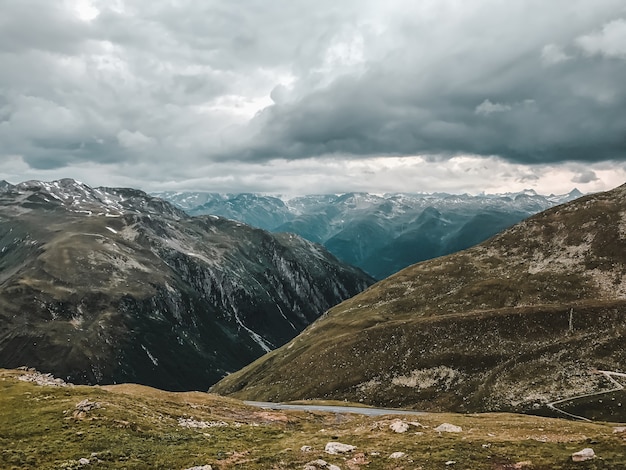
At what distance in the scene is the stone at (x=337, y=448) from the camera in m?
37.1

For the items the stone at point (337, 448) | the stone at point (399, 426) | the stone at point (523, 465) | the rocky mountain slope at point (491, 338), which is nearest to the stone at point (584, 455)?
the stone at point (523, 465)

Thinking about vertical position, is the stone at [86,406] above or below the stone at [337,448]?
above

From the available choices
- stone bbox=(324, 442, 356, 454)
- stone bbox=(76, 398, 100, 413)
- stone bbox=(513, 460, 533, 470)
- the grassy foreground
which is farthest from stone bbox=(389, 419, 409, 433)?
stone bbox=(76, 398, 100, 413)

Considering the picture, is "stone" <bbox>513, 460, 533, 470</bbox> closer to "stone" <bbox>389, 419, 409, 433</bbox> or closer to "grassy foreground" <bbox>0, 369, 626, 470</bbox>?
"grassy foreground" <bbox>0, 369, 626, 470</bbox>

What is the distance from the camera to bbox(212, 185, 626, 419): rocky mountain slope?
106 metres

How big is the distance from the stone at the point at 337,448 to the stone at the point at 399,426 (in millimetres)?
8917

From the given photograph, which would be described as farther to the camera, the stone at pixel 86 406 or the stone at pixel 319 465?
the stone at pixel 86 406

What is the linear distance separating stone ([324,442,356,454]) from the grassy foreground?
0.65 m

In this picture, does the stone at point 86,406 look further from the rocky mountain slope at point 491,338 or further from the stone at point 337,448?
the rocky mountain slope at point 491,338

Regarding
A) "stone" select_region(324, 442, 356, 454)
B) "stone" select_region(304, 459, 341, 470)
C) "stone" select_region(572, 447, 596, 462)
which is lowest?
"stone" select_region(324, 442, 356, 454)

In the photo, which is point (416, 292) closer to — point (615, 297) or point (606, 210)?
point (615, 297)

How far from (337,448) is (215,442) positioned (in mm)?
10632

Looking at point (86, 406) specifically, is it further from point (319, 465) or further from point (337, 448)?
point (319, 465)

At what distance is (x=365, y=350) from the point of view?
470 ft
